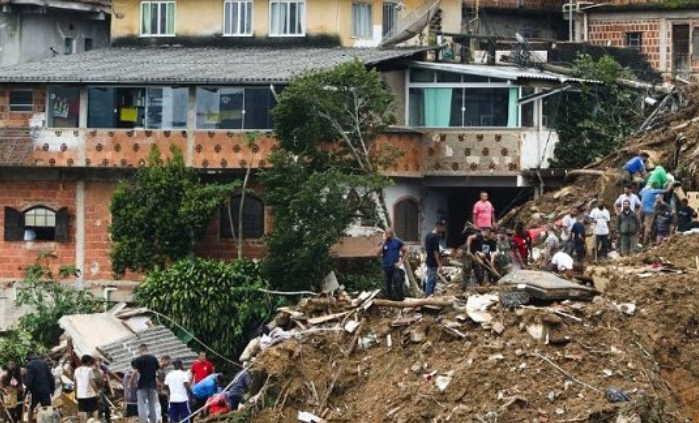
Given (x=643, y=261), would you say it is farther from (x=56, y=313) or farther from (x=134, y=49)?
(x=134, y=49)

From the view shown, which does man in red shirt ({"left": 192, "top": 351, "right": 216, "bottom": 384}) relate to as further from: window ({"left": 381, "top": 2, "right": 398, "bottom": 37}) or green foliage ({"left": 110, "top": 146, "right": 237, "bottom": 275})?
window ({"left": 381, "top": 2, "right": 398, "bottom": 37})

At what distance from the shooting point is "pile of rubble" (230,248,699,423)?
3781 centimetres

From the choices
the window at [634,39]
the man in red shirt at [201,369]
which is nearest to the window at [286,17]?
the window at [634,39]

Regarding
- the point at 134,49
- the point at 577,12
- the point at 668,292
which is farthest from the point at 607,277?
the point at 577,12

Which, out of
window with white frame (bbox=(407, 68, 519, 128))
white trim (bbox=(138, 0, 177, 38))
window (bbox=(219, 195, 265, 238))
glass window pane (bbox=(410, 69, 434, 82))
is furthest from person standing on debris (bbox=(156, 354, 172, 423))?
white trim (bbox=(138, 0, 177, 38))

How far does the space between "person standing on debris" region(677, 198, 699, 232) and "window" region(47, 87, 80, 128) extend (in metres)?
15.1

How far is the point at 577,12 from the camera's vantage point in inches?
2574

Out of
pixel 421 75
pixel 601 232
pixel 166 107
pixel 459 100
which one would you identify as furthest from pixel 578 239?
pixel 166 107

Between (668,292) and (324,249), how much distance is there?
1088 cm

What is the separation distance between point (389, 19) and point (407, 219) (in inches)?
271

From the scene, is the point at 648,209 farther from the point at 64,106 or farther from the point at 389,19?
the point at 64,106

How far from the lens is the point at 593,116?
54000mm

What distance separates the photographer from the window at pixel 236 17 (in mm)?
58594

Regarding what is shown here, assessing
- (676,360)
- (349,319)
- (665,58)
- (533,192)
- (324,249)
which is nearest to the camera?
(676,360)
